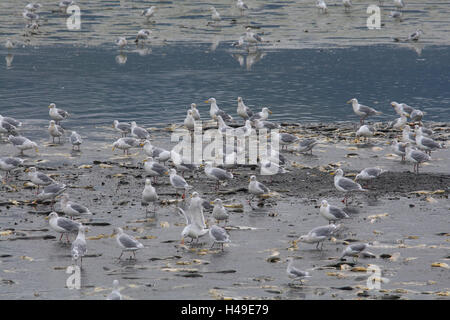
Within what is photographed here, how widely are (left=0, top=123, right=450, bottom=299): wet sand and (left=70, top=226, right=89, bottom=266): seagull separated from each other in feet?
0.84

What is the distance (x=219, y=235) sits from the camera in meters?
15.6

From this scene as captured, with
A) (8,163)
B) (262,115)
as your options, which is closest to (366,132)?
(262,115)

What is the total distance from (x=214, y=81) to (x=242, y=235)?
21559mm

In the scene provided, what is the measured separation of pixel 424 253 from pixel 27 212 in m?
8.84

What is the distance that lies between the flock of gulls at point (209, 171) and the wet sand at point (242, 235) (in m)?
0.27

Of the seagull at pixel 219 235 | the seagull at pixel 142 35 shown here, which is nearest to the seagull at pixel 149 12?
the seagull at pixel 142 35

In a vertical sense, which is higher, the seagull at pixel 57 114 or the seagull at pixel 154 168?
the seagull at pixel 57 114

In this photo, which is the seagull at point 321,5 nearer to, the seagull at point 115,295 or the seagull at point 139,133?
the seagull at point 139,133

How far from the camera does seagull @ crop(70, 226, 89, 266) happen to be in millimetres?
14500

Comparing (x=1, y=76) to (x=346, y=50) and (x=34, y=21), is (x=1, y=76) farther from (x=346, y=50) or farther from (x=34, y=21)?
(x=346, y=50)

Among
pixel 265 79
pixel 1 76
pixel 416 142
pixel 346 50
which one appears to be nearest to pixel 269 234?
pixel 416 142

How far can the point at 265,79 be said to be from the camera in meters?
38.1

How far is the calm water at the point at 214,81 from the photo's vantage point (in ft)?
102

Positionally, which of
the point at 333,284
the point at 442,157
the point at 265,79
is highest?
the point at 265,79
